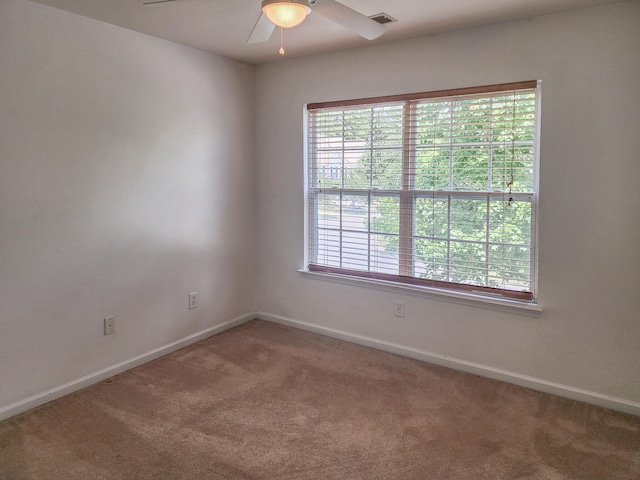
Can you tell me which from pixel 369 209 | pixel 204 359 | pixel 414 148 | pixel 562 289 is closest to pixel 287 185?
pixel 369 209

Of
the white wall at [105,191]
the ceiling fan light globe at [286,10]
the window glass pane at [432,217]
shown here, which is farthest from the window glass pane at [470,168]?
the white wall at [105,191]

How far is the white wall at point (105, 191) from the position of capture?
8.26 feet

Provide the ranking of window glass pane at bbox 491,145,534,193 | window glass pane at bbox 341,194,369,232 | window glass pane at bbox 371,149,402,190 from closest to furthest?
window glass pane at bbox 491,145,534,193 < window glass pane at bbox 371,149,402,190 < window glass pane at bbox 341,194,369,232

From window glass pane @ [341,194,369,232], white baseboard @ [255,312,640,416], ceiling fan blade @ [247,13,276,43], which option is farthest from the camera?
window glass pane @ [341,194,369,232]

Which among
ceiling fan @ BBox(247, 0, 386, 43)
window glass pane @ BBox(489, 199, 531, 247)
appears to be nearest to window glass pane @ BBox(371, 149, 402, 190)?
window glass pane @ BBox(489, 199, 531, 247)

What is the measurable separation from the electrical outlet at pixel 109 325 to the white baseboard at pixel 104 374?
237 mm

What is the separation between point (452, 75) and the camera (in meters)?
3.04

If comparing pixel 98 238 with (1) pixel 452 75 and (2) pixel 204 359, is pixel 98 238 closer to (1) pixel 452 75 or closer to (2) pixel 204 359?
(2) pixel 204 359

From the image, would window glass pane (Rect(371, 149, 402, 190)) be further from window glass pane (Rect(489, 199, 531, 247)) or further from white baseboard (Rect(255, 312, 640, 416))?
white baseboard (Rect(255, 312, 640, 416))

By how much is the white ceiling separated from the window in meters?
0.43

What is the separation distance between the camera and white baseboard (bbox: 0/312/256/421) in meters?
2.57

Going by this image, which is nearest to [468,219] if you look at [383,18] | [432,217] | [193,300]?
[432,217]

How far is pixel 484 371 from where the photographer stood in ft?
10.1

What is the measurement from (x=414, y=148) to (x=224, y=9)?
5.05ft
